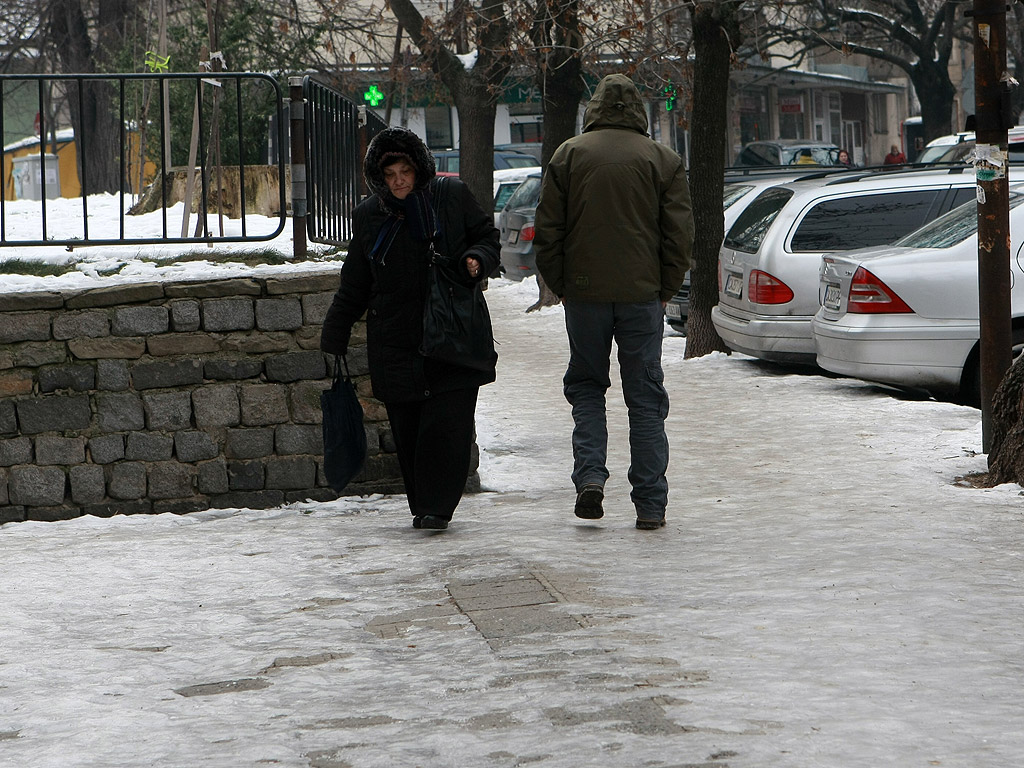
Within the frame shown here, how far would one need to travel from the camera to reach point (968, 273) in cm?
904

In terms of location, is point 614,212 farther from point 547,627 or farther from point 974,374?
point 974,374

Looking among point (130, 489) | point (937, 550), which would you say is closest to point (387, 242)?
point (130, 489)

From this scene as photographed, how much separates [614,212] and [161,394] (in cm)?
234

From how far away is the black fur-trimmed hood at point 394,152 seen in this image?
5.98m

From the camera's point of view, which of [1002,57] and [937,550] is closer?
[937,550]

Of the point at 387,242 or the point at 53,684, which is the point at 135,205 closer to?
the point at 387,242

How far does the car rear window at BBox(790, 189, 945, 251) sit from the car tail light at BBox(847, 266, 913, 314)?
63.3 inches

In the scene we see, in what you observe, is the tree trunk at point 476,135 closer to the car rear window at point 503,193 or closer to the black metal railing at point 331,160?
the car rear window at point 503,193

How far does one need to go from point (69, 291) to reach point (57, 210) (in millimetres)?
3104

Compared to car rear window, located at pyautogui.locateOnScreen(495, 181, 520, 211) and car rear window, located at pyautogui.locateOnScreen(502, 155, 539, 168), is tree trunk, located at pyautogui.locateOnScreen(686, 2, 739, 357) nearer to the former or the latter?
car rear window, located at pyautogui.locateOnScreen(495, 181, 520, 211)

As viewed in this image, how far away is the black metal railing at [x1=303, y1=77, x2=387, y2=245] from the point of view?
7.42 m

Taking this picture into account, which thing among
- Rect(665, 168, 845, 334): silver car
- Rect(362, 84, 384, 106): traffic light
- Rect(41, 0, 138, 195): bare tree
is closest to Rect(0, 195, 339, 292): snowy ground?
Rect(665, 168, 845, 334): silver car

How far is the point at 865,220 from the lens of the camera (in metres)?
11.0

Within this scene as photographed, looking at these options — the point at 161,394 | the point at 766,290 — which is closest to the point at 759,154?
the point at 766,290
